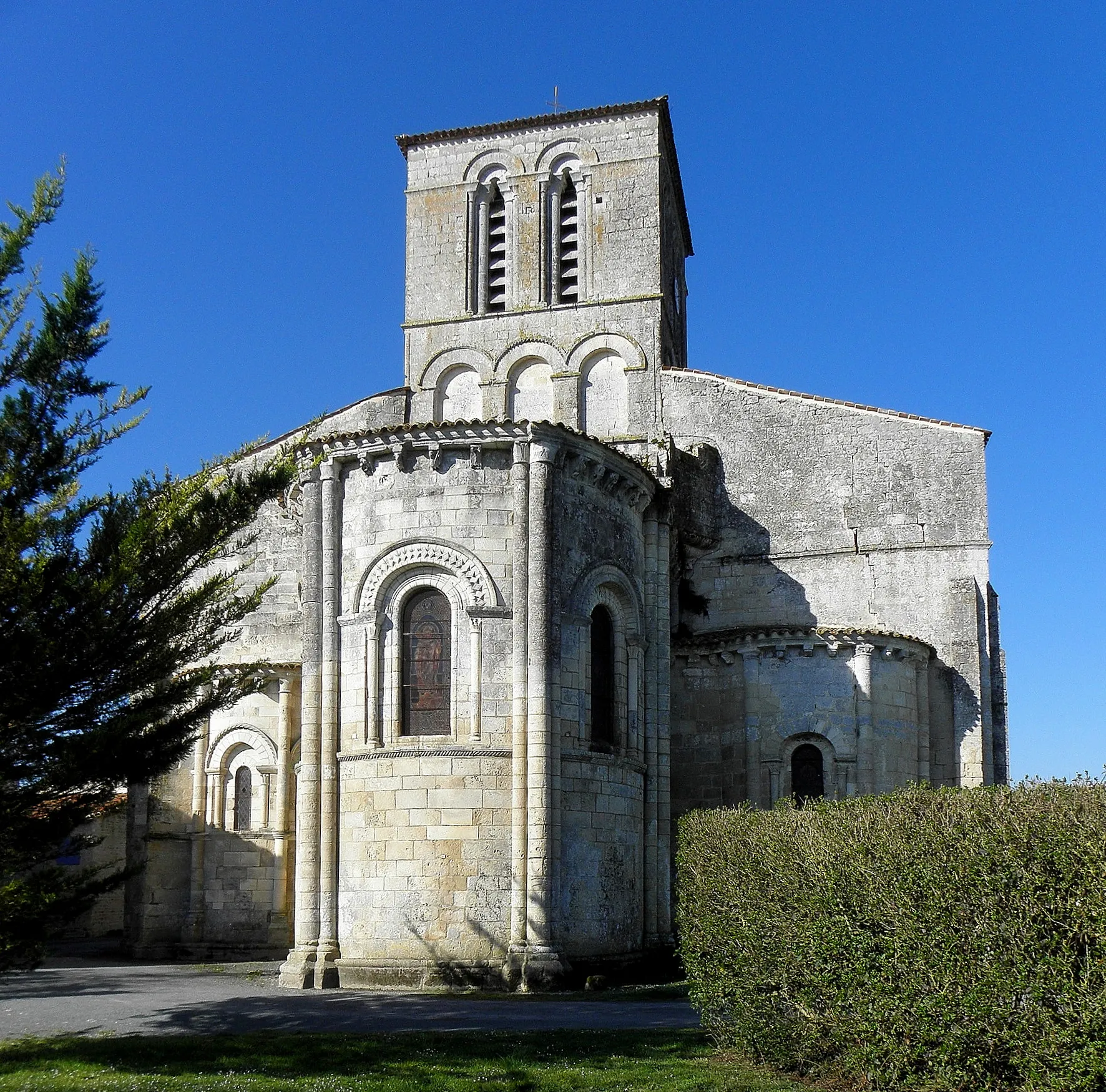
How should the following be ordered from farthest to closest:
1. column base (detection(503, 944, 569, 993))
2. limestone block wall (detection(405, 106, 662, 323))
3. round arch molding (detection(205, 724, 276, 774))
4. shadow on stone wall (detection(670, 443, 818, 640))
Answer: limestone block wall (detection(405, 106, 662, 323)), shadow on stone wall (detection(670, 443, 818, 640)), round arch molding (detection(205, 724, 276, 774)), column base (detection(503, 944, 569, 993))

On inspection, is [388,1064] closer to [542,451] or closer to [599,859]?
[599,859]

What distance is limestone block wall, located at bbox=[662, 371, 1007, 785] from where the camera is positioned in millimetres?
23922

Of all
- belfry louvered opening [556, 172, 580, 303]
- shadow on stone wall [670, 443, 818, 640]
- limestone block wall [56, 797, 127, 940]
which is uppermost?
Answer: belfry louvered opening [556, 172, 580, 303]

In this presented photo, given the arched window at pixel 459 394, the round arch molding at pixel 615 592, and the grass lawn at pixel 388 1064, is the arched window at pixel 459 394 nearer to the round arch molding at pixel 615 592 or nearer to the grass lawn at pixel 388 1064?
the round arch molding at pixel 615 592

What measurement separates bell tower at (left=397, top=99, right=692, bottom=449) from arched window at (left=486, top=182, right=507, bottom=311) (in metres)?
0.03

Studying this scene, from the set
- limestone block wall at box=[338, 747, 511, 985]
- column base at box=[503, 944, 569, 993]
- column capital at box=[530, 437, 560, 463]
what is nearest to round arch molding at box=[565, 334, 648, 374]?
column capital at box=[530, 437, 560, 463]

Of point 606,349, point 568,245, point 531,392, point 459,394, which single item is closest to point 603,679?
point 531,392

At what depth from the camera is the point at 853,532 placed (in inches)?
985

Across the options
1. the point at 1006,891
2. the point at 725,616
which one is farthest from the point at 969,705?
the point at 1006,891

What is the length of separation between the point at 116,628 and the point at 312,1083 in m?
4.06

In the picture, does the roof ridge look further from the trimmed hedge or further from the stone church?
the trimmed hedge

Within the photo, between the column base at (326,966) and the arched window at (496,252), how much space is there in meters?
16.9

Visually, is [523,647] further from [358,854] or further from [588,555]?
[358,854]

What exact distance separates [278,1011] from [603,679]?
21.2 ft
